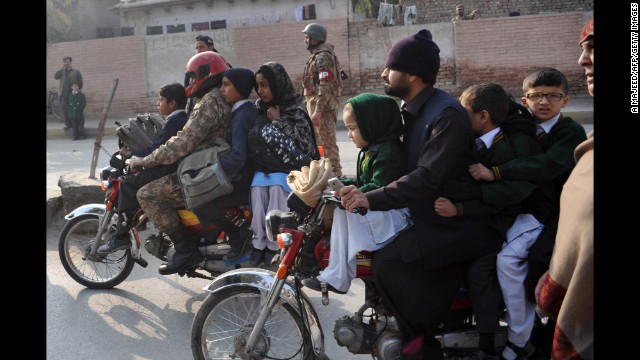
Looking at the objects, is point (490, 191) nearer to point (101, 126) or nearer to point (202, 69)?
point (202, 69)

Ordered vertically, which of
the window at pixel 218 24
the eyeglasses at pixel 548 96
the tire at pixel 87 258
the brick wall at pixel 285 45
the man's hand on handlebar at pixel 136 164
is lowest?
the tire at pixel 87 258

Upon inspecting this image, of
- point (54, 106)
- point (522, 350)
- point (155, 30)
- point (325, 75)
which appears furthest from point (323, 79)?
point (155, 30)

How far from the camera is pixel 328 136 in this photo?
26.1 feet

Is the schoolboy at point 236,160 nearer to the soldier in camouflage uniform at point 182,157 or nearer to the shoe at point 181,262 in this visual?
the soldier in camouflage uniform at point 182,157

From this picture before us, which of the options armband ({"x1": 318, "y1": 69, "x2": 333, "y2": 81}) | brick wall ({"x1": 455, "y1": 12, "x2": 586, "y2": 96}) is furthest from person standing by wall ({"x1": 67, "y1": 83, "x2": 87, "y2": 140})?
armband ({"x1": 318, "y1": 69, "x2": 333, "y2": 81})

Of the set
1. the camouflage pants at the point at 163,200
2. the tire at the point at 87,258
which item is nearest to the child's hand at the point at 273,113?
the camouflage pants at the point at 163,200

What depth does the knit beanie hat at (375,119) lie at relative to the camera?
118 inches

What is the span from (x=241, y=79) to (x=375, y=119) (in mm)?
1988

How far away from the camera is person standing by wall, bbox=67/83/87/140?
1641 cm

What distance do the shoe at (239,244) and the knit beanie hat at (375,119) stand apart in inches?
81.6

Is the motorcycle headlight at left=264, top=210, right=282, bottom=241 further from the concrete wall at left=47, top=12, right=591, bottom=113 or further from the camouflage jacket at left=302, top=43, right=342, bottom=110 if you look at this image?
the concrete wall at left=47, top=12, right=591, bottom=113

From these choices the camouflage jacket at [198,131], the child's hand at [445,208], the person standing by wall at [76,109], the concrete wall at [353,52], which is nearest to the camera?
the child's hand at [445,208]
